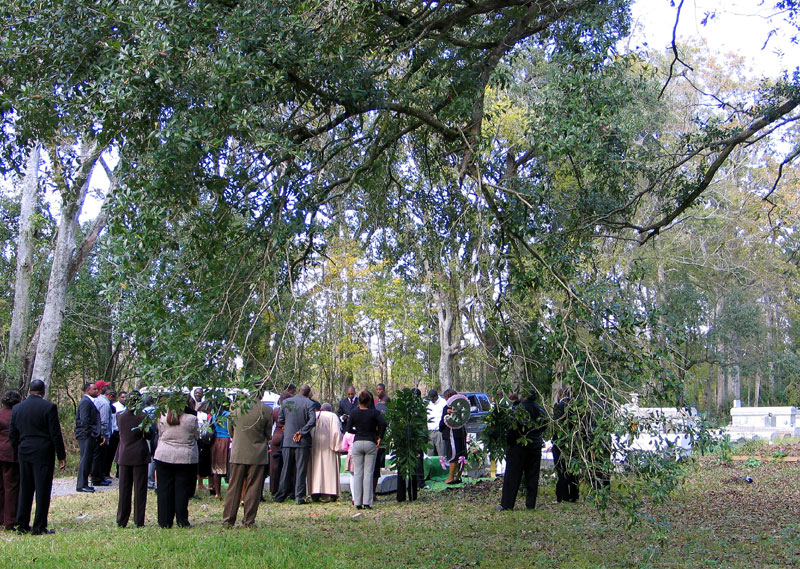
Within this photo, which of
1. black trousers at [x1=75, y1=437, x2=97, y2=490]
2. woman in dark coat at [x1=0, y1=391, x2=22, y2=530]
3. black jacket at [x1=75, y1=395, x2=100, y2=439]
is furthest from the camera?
black trousers at [x1=75, y1=437, x2=97, y2=490]

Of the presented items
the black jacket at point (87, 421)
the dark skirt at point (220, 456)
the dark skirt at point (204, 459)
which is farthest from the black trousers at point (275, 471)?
the black jacket at point (87, 421)

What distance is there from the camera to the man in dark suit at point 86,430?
13273mm

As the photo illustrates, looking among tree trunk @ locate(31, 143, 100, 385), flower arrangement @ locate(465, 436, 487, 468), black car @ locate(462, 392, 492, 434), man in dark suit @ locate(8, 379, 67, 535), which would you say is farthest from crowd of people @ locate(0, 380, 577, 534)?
black car @ locate(462, 392, 492, 434)

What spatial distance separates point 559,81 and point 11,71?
6176 millimetres

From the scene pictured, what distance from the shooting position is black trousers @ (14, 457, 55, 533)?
872cm

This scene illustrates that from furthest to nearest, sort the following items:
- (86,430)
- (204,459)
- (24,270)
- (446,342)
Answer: (446,342) < (24,270) < (86,430) < (204,459)

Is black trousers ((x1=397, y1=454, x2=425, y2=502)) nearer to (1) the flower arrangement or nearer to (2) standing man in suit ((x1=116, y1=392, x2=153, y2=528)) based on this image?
(1) the flower arrangement

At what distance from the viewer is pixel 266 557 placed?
7324 mm

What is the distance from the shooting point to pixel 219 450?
1259cm

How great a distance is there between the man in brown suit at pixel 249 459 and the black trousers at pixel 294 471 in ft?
8.88

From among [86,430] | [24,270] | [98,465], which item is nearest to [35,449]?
[86,430]

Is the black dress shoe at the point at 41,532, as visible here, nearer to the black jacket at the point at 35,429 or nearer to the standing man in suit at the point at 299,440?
the black jacket at the point at 35,429

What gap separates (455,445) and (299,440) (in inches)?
125

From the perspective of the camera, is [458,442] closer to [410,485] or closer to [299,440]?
[410,485]
